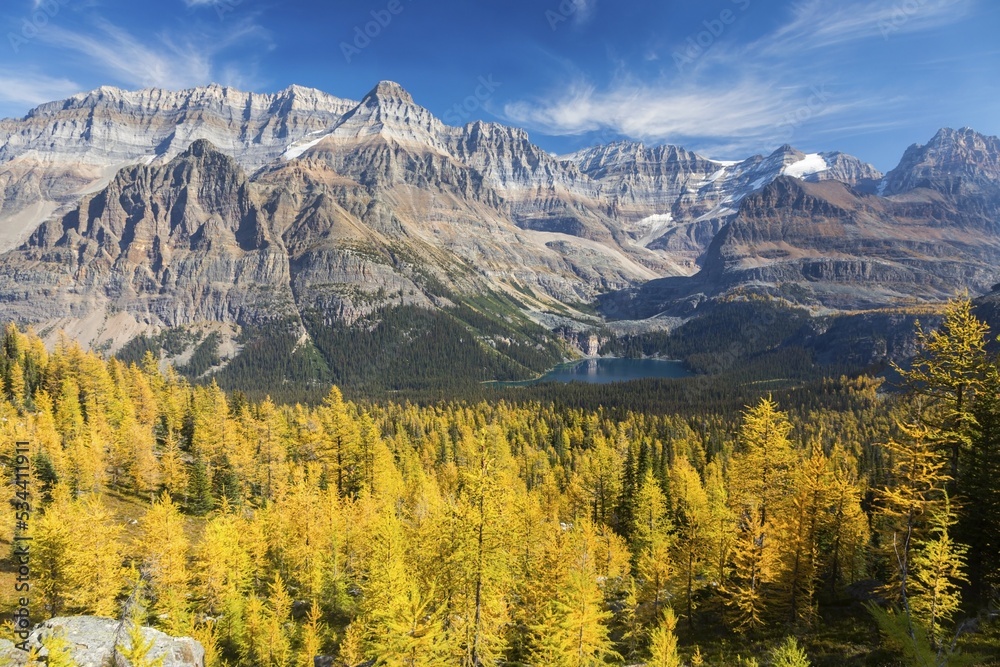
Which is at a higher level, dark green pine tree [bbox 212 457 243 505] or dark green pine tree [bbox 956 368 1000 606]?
dark green pine tree [bbox 956 368 1000 606]

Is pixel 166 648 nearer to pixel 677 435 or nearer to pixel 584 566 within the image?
pixel 584 566

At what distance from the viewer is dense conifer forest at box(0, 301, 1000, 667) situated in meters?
27.5

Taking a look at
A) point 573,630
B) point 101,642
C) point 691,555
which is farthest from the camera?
point 691,555

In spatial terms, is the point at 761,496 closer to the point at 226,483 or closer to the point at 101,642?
the point at 101,642

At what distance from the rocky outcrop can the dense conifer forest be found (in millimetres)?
2891

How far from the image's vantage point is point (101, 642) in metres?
29.2

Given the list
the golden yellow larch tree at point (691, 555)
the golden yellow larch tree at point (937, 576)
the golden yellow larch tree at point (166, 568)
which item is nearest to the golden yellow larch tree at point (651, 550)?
the golden yellow larch tree at point (691, 555)

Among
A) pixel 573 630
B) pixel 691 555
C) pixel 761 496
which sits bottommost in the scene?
pixel 691 555

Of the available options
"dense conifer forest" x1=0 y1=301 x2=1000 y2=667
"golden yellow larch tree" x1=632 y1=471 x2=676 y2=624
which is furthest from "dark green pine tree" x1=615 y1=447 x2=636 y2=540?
"golden yellow larch tree" x1=632 y1=471 x2=676 y2=624

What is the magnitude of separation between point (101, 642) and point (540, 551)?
100 ft

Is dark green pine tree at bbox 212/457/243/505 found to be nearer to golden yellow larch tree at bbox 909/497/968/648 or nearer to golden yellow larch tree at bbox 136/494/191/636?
golden yellow larch tree at bbox 136/494/191/636

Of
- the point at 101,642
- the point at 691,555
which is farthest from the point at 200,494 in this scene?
the point at 691,555

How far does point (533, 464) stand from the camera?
4525 inches

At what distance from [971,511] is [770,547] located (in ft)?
38.5
